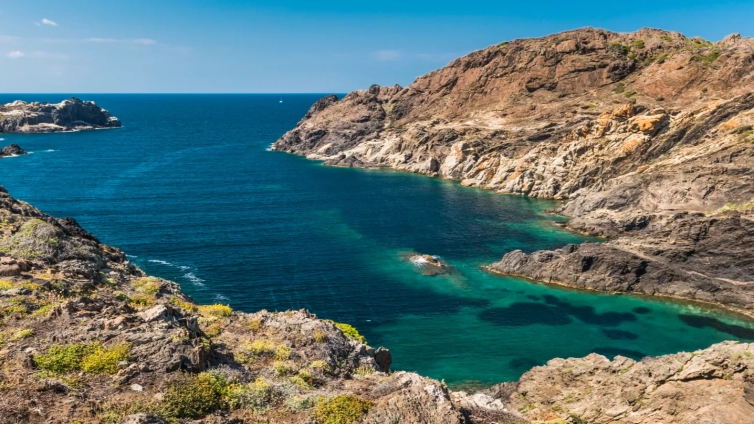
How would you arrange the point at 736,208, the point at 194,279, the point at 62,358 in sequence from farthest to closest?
1. the point at 736,208
2. the point at 194,279
3. the point at 62,358

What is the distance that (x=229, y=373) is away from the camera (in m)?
19.8

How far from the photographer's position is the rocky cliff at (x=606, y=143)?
68000 millimetres

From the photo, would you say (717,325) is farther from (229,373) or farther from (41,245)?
(41,245)

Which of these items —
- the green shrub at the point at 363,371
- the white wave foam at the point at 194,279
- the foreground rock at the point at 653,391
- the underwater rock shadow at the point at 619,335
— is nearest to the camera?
the green shrub at the point at 363,371

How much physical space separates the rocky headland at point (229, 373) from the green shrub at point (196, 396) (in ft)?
0.17

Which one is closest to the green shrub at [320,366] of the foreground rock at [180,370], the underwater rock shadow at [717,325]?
the foreground rock at [180,370]

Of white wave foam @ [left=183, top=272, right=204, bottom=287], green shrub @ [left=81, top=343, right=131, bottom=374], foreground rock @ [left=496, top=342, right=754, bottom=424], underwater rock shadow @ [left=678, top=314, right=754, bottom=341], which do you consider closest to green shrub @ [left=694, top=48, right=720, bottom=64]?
underwater rock shadow @ [left=678, top=314, right=754, bottom=341]

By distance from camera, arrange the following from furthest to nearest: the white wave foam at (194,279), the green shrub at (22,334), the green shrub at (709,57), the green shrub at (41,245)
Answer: the green shrub at (709,57) < the white wave foam at (194,279) < the green shrub at (41,245) < the green shrub at (22,334)

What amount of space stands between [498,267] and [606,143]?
6314 cm

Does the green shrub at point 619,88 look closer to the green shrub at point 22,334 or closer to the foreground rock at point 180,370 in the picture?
the foreground rock at point 180,370

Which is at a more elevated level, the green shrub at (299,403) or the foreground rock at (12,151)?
the green shrub at (299,403)

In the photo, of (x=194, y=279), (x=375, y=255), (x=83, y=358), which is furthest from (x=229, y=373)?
(x=375, y=255)

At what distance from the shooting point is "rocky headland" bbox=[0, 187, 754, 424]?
16.9 meters

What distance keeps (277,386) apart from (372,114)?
177m
